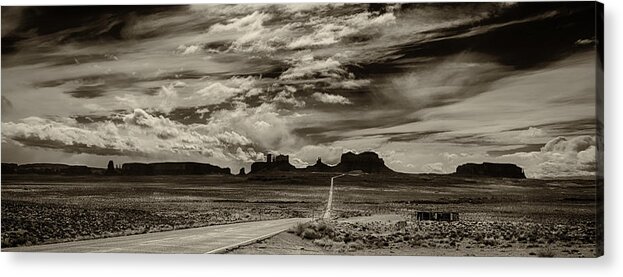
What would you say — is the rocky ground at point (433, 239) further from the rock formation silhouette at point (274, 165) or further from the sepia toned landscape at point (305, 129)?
the rock formation silhouette at point (274, 165)

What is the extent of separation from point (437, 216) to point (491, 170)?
428 millimetres

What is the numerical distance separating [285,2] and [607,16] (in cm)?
194

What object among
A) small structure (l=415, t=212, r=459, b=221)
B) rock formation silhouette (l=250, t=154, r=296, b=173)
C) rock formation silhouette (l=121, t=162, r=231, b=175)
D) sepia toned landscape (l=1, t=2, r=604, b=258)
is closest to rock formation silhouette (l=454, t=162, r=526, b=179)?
sepia toned landscape (l=1, t=2, r=604, b=258)

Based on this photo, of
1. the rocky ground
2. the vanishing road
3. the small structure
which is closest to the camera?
the rocky ground

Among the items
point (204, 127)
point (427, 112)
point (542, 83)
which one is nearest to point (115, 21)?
point (204, 127)

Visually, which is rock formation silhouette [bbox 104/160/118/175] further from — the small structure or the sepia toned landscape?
the small structure

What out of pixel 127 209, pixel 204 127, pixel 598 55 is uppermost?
pixel 598 55

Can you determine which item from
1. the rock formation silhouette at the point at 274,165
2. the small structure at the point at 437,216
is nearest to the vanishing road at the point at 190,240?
the rock formation silhouette at the point at 274,165

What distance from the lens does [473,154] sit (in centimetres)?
695

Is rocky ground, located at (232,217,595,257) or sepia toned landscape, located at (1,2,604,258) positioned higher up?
sepia toned landscape, located at (1,2,604,258)

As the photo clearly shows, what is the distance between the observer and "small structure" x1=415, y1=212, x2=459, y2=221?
275 inches

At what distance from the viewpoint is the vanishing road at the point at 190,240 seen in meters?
7.08

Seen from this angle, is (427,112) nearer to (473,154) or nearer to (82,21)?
(473,154)

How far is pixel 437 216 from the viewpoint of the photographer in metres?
6.99
